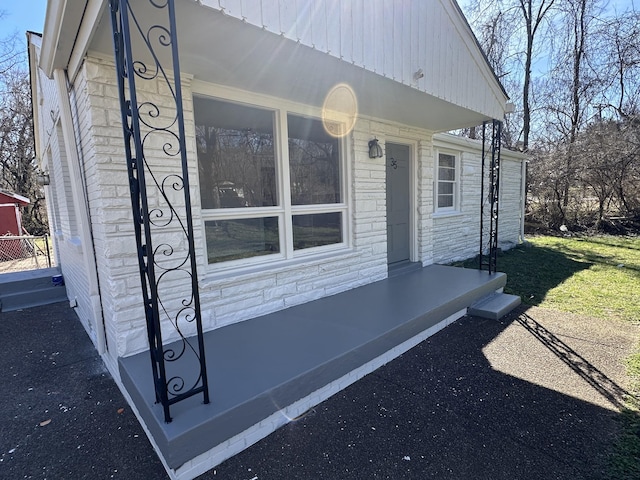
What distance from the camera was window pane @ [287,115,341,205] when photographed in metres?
3.73

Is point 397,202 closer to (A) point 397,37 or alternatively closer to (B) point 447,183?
(B) point 447,183

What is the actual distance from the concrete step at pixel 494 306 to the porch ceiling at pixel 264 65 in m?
2.58

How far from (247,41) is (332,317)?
2.52 metres

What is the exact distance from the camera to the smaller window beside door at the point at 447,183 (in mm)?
6789

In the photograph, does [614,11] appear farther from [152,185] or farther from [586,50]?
[152,185]

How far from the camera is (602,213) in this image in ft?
38.0

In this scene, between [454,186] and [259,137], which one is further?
[454,186]

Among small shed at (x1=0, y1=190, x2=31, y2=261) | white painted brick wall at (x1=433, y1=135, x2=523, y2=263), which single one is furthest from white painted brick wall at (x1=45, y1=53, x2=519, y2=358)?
small shed at (x1=0, y1=190, x2=31, y2=261)

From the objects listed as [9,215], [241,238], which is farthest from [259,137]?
[9,215]

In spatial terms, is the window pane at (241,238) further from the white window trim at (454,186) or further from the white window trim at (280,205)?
the white window trim at (454,186)

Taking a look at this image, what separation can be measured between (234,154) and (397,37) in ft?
6.25

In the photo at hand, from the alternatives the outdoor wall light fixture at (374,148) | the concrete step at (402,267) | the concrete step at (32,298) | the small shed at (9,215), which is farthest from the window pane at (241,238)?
the small shed at (9,215)

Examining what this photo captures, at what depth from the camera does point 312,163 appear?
393 centimetres

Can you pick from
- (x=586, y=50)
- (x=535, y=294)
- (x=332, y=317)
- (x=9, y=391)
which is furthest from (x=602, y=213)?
(x=9, y=391)
